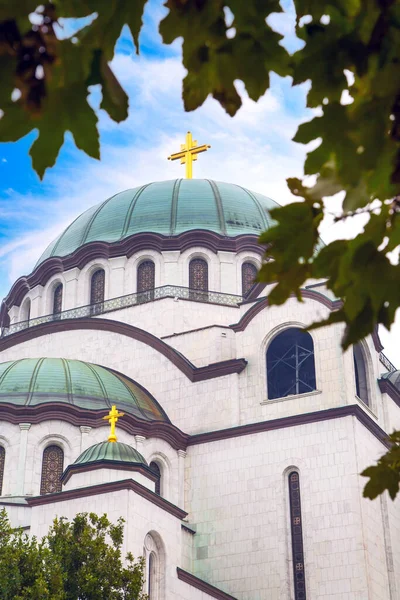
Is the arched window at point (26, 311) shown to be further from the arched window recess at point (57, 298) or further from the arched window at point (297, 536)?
the arched window at point (297, 536)

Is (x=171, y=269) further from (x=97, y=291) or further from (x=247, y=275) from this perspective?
(x=97, y=291)

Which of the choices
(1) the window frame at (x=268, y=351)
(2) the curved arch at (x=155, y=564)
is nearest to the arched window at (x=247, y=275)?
(1) the window frame at (x=268, y=351)

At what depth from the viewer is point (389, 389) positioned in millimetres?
25203

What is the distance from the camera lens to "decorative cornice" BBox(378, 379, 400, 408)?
25000 mm

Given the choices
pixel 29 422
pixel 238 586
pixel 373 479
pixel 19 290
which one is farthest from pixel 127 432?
pixel 373 479

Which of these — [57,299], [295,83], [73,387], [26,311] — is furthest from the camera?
[26,311]

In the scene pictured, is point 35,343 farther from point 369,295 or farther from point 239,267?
point 369,295

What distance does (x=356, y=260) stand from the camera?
125 inches

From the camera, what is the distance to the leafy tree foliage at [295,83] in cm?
299

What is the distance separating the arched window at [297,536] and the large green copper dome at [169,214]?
10.6 meters

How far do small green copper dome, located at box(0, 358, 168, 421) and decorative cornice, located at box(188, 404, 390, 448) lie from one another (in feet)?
4.14

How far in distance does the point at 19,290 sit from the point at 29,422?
36.8ft

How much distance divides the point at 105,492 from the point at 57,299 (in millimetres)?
12744

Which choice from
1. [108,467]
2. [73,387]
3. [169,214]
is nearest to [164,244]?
[169,214]
